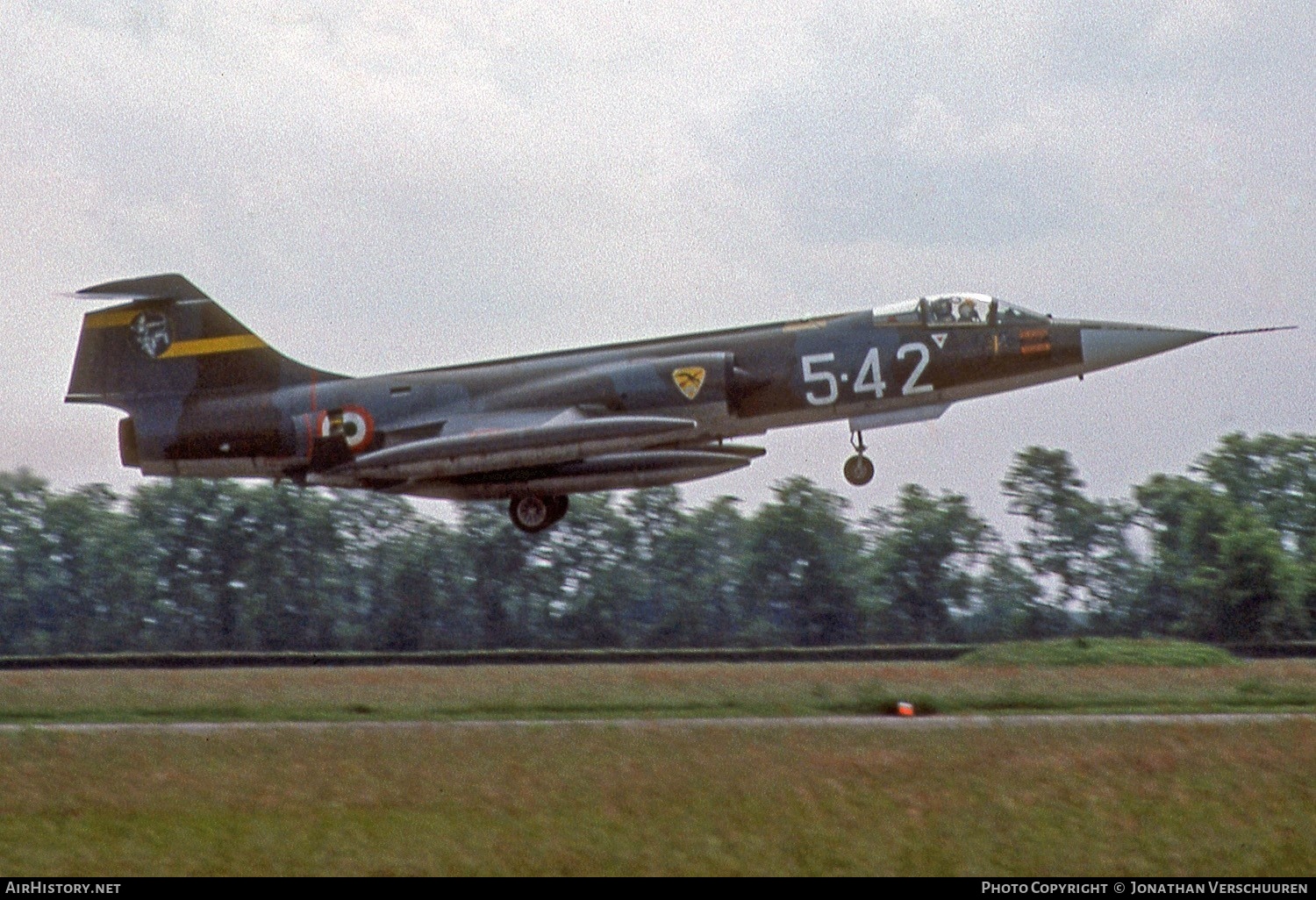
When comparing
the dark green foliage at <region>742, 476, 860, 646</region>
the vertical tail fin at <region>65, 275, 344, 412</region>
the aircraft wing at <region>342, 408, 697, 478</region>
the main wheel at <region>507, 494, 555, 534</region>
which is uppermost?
the vertical tail fin at <region>65, 275, 344, 412</region>

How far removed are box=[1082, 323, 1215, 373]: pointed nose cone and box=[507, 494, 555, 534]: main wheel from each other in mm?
9029

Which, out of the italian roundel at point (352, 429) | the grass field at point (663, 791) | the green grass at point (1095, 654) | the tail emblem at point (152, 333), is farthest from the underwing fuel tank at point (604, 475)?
the green grass at point (1095, 654)

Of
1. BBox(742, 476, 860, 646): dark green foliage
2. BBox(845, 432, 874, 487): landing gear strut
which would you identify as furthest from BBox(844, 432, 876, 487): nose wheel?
BBox(742, 476, 860, 646): dark green foliage

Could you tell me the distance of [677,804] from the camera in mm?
15391

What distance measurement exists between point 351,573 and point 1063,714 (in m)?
60.1

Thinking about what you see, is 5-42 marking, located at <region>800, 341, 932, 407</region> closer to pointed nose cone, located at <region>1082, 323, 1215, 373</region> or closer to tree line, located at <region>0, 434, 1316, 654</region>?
pointed nose cone, located at <region>1082, 323, 1215, 373</region>

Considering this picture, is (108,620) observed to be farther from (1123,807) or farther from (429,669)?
(1123,807)

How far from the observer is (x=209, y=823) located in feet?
49.5

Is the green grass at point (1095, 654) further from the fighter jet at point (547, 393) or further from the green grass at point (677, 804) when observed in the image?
the green grass at point (677, 804)

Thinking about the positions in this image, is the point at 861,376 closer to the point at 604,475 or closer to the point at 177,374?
the point at 604,475

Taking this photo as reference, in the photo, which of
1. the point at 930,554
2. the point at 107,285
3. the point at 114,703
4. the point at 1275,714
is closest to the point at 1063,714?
the point at 1275,714

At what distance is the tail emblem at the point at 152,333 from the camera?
29.8m

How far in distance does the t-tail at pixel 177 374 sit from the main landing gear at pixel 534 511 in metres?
3.93

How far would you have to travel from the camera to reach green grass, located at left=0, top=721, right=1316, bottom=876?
13.7m
